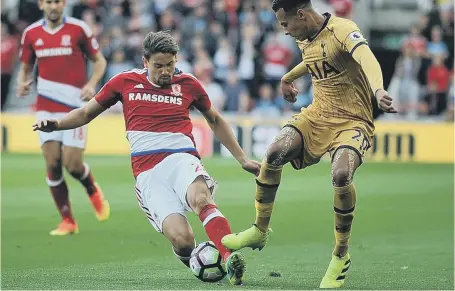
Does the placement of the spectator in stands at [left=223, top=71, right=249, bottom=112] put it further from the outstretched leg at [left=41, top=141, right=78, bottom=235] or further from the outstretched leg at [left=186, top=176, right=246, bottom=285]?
the outstretched leg at [left=186, top=176, right=246, bottom=285]

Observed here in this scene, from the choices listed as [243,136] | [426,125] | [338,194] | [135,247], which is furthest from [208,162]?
[338,194]

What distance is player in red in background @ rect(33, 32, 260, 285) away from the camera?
8.28 metres

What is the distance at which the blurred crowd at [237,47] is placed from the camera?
2359cm

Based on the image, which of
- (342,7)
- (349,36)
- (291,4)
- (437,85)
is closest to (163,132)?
(291,4)

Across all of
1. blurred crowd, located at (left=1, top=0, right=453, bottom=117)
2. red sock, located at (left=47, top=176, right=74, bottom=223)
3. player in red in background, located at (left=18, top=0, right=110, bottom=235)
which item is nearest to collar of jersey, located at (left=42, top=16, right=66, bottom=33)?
player in red in background, located at (left=18, top=0, right=110, bottom=235)

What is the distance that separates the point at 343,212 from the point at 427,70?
1596cm

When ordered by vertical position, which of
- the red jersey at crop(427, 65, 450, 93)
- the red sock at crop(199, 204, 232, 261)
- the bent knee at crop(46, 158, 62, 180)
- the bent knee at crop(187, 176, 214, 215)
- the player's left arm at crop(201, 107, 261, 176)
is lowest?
the red jersey at crop(427, 65, 450, 93)

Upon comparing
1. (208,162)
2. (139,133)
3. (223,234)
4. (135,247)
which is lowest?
(208,162)

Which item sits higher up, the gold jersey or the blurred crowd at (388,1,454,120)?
the gold jersey

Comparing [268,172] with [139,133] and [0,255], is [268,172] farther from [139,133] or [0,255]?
[0,255]

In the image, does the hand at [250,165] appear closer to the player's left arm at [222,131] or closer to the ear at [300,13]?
the player's left arm at [222,131]

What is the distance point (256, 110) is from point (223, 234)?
52.7 feet

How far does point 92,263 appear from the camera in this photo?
9625mm

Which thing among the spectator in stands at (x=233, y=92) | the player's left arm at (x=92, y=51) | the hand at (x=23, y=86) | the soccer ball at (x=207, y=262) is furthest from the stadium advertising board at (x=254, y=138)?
the soccer ball at (x=207, y=262)
